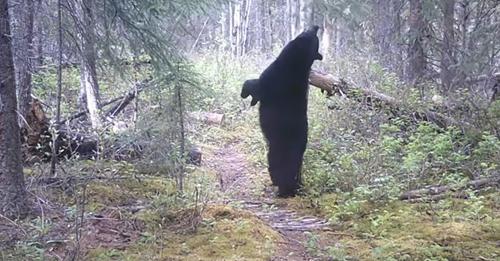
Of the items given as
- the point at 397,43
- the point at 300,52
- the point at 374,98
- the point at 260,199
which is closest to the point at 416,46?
the point at 397,43

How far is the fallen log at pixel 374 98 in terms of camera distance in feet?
29.1

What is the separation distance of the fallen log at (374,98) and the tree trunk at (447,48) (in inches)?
87.9

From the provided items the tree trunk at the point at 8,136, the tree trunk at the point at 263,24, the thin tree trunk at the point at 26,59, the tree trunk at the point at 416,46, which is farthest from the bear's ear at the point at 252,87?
the tree trunk at the point at 263,24

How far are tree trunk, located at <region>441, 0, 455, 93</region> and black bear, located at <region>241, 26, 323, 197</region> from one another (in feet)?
16.7

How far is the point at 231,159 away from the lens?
35.1 feet

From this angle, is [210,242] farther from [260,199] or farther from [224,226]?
[260,199]

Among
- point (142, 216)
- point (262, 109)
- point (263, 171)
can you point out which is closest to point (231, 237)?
point (142, 216)

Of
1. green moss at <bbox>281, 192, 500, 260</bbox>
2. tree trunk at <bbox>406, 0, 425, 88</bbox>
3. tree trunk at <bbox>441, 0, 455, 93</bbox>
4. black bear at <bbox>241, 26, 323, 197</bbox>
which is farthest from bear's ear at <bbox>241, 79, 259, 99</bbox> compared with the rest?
tree trunk at <bbox>406, 0, 425, 88</bbox>

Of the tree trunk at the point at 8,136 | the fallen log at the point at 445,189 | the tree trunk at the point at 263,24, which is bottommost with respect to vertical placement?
the fallen log at the point at 445,189

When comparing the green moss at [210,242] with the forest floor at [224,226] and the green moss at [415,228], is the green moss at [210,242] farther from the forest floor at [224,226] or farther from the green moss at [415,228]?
the green moss at [415,228]

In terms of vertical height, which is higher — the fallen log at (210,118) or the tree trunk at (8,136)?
the tree trunk at (8,136)

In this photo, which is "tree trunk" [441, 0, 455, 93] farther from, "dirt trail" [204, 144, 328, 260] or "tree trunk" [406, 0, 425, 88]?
"dirt trail" [204, 144, 328, 260]

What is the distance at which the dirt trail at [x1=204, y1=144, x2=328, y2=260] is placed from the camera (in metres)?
4.90

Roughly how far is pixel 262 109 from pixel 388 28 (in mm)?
8958
